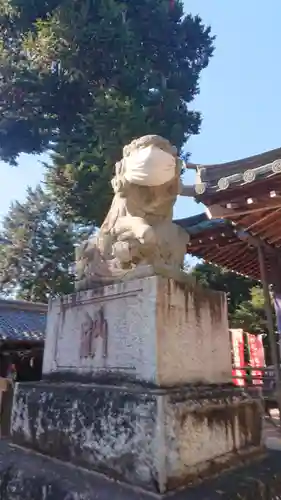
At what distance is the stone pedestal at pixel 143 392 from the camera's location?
5.62 ft

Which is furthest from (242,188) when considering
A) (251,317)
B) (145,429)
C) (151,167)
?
(251,317)

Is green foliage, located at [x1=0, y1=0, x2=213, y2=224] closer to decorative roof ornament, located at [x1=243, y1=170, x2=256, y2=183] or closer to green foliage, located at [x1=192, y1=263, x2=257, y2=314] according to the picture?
green foliage, located at [x1=192, y1=263, x2=257, y2=314]

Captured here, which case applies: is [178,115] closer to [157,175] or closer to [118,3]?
[118,3]

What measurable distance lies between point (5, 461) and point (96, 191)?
34.3 ft

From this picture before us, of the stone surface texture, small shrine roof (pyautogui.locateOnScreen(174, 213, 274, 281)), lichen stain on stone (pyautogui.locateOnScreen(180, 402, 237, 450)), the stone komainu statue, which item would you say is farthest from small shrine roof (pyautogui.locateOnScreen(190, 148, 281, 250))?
lichen stain on stone (pyautogui.locateOnScreen(180, 402, 237, 450))

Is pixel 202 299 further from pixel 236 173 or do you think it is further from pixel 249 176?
pixel 236 173

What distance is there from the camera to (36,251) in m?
17.4

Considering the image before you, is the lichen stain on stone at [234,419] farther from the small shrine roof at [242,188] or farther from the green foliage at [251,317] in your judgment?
the green foliage at [251,317]

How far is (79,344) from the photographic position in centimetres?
237

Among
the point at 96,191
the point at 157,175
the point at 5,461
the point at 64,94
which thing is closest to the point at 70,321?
the point at 5,461

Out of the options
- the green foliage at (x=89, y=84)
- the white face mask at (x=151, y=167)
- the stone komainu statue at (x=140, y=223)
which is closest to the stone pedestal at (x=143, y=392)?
the stone komainu statue at (x=140, y=223)

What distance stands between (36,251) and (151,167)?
1588cm

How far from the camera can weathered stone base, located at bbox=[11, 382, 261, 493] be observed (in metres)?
1.67

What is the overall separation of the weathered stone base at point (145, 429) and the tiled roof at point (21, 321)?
22.4ft
